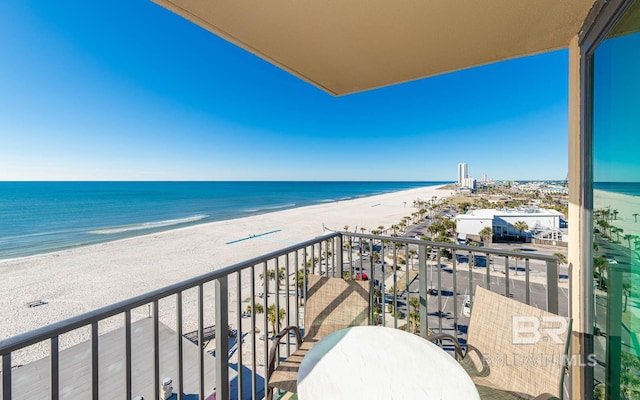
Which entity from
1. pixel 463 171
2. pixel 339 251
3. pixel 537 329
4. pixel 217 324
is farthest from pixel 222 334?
pixel 463 171

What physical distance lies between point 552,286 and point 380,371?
1.31m

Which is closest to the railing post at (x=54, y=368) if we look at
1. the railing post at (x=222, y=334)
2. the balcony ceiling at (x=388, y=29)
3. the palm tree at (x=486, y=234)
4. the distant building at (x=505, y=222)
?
the railing post at (x=222, y=334)

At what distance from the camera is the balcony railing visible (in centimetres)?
89

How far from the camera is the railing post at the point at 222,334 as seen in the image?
128 cm

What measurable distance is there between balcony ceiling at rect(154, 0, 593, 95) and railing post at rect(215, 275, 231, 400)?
149cm

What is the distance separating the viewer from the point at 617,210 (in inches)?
47.7

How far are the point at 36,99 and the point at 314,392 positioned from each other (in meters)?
25.0

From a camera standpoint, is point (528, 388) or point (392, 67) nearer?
point (528, 388)

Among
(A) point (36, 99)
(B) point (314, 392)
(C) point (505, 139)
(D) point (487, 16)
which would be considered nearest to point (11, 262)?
(A) point (36, 99)

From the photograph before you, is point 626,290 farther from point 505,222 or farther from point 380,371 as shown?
point 505,222

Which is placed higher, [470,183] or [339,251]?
[470,183]

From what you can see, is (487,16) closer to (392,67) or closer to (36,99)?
(392,67)

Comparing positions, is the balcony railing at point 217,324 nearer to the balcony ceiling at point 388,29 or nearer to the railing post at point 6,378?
the railing post at point 6,378

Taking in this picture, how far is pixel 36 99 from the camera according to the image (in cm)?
1642
